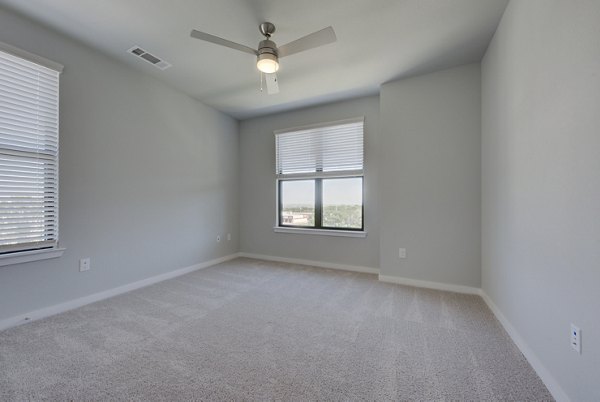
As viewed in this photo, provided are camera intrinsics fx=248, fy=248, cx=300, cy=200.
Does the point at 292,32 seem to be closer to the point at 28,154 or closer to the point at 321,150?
the point at 321,150

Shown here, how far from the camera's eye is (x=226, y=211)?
4.58 meters

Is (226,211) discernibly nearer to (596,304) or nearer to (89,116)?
(89,116)

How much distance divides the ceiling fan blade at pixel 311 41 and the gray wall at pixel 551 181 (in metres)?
1.32

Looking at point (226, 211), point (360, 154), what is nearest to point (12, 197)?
point (226, 211)

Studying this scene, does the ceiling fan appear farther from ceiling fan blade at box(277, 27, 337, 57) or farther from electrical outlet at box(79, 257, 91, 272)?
electrical outlet at box(79, 257, 91, 272)

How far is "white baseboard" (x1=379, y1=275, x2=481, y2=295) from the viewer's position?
2.90 meters

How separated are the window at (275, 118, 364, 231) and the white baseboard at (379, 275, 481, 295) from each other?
2.90ft

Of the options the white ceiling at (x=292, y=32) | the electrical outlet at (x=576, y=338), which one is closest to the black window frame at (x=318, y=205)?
the white ceiling at (x=292, y=32)

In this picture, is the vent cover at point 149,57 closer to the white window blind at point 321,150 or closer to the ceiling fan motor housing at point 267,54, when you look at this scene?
the ceiling fan motor housing at point 267,54

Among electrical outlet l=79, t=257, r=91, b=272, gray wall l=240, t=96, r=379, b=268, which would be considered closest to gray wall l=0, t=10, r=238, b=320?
electrical outlet l=79, t=257, r=91, b=272

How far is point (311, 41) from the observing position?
198cm

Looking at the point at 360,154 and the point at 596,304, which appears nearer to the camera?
the point at 596,304

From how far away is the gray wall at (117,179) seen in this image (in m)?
2.33

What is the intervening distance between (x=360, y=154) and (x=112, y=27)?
126 inches
